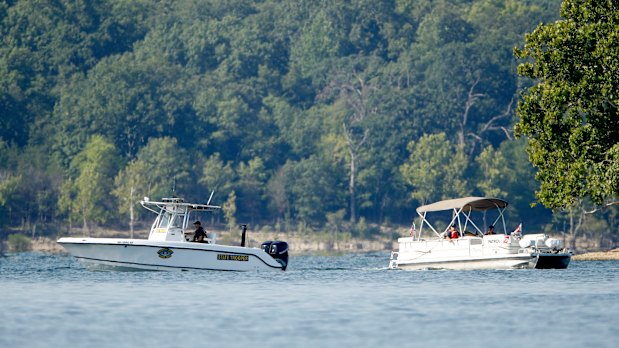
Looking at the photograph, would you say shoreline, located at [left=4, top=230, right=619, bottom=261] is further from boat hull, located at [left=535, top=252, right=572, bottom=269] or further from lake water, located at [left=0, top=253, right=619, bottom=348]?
lake water, located at [left=0, top=253, right=619, bottom=348]

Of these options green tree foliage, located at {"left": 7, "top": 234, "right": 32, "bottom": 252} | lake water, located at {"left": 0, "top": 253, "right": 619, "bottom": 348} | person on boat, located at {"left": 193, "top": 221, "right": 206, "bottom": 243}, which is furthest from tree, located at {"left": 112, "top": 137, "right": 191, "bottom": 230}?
lake water, located at {"left": 0, "top": 253, "right": 619, "bottom": 348}

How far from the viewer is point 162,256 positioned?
6156 centimetres

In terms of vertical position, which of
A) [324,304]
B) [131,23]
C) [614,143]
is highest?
[131,23]

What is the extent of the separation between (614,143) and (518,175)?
91.4 meters

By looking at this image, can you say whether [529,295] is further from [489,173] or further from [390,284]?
[489,173]

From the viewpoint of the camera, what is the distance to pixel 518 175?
153 meters

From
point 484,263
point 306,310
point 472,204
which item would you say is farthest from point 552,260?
point 306,310

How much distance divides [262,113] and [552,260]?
111 m

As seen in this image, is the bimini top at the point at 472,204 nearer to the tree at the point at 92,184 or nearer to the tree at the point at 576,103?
the tree at the point at 576,103

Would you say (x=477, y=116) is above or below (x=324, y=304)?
above

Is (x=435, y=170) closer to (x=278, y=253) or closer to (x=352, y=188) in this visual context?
(x=352, y=188)

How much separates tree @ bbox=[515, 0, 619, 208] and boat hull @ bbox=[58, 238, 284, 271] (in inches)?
557

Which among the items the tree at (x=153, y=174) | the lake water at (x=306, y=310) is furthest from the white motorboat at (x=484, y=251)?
the tree at (x=153, y=174)

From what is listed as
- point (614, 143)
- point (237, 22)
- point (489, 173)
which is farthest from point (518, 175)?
point (614, 143)
